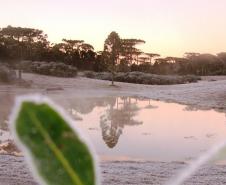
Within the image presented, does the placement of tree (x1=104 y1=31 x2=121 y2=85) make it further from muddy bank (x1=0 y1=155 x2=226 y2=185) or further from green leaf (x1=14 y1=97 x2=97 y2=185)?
green leaf (x1=14 y1=97 x2=97 y2=185)

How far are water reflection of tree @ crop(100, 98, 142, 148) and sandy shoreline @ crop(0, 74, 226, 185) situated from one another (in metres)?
1.50

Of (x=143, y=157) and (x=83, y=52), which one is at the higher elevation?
(x=83, y=52)

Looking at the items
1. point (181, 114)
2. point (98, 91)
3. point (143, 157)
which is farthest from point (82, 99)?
point (143, 157)

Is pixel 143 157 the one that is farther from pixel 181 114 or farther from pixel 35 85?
pixel 35 85

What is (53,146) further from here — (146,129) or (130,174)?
(146,129)

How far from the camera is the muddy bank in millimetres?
4977

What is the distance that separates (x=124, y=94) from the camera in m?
20.6

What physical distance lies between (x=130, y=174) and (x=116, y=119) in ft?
23.6

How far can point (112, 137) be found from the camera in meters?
9.24

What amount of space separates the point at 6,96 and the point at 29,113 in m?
16.9

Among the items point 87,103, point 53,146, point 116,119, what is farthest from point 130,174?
point 87,103

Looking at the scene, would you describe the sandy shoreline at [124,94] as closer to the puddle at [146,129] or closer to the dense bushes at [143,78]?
the puddle at [146,129]

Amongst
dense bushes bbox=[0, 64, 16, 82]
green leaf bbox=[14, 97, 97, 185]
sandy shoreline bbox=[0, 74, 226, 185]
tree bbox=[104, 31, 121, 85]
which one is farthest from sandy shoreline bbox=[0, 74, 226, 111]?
green leaf bbox=[14, 97, 97, 185]

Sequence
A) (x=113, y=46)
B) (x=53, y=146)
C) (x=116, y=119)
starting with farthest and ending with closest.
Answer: (x=113, y=46) < (x=116, y=119) < (x=53, y=146)
